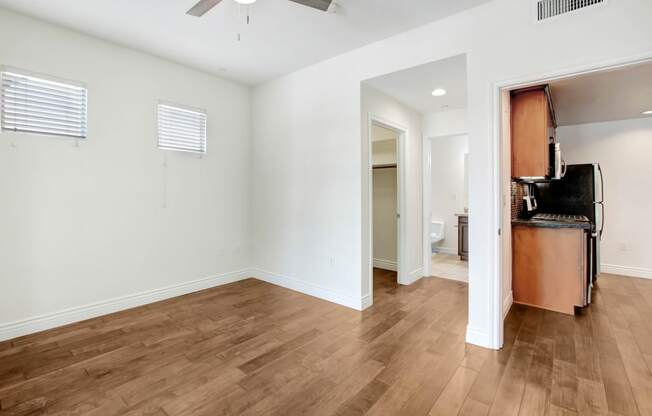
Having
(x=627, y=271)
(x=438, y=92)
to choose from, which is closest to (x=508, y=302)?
(x=438, y=92)

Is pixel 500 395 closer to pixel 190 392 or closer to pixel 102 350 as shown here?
pixel 190 392

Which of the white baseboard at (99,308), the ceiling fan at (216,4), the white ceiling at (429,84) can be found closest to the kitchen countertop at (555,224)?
the white ceiling at (429,84)

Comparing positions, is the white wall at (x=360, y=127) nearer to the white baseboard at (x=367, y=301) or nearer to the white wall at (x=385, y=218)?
the white baseboard at (x=367, y=301)

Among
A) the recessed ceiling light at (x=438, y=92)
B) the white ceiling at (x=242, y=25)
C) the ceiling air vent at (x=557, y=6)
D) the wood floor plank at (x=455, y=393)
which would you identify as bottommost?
the wood floor plank at (x=455, y=393)

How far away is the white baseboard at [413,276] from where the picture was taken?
4.52 m

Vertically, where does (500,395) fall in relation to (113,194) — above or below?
below

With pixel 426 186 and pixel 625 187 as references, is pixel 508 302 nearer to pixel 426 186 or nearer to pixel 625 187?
pixel 426 186

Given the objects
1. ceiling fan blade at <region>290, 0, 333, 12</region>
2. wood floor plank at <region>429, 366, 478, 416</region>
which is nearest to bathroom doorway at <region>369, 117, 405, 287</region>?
wood floor plank at <region>429, 366, 478, 416</region>

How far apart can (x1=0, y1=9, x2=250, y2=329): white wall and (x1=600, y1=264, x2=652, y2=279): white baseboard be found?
242 inches

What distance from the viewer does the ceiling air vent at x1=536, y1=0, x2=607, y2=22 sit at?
2.22m

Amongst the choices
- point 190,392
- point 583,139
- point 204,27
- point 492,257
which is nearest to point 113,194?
point 204,27

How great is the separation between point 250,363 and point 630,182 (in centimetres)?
630

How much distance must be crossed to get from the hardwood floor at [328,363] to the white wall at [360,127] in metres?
0.51

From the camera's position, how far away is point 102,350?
103 inches
